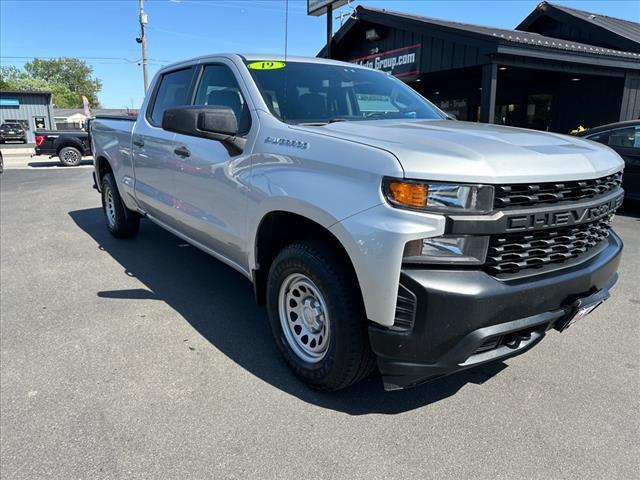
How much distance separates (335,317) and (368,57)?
48.8ft

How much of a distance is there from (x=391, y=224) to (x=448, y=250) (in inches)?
10.8

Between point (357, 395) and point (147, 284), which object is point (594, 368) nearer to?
point (357, 395)

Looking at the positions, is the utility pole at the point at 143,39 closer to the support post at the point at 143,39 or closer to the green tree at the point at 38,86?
the support post at the point at 143,39

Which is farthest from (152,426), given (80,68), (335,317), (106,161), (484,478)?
(80,68)

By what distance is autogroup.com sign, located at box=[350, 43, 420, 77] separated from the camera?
1359cm

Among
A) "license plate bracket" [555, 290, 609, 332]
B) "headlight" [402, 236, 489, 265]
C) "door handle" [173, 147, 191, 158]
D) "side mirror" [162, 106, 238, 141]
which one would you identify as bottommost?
"license plate bracket" [555, 290, 609, 332]

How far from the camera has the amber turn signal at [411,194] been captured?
2.04 m

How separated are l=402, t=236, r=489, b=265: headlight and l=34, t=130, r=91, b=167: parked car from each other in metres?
18.4

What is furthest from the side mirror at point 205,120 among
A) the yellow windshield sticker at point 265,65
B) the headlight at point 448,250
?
the headlight at point 448,250

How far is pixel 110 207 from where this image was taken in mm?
6199

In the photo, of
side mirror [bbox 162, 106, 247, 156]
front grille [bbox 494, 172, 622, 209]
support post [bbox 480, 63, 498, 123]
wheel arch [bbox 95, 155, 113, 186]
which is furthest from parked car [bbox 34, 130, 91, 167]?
front grille [bbox 494, 172, 622, 209]

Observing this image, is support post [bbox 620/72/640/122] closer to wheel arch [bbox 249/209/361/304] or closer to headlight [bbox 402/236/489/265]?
wheel arch [bbox 249/209/361/304]

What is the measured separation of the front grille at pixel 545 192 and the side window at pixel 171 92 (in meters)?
2.86

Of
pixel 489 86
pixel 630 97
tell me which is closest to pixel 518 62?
pixel 489 86
